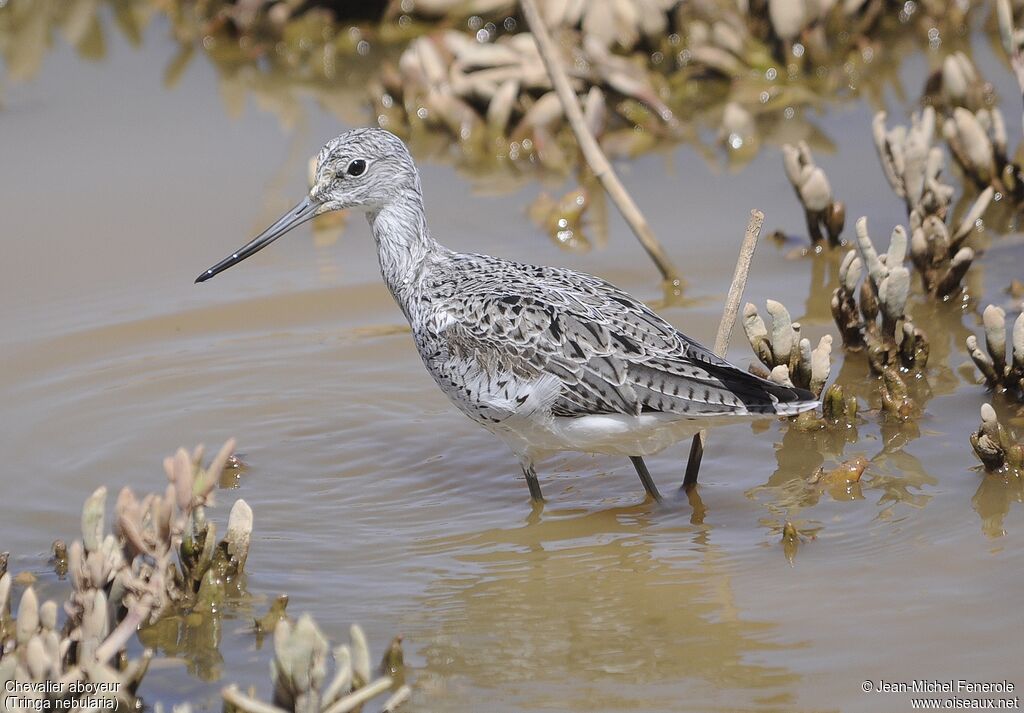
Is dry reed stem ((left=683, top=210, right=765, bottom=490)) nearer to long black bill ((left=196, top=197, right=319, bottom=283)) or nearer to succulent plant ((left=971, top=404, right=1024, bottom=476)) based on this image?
succulent plant ((left=971, top=404, right=1024, bottom=476))

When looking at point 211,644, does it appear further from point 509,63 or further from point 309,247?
point 509,63

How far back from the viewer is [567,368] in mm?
5133

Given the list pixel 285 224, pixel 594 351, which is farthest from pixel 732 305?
pixel 285 224

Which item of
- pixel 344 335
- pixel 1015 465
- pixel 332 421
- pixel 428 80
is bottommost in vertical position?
pixel 1015 465

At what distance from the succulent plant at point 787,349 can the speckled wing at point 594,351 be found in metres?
0.62

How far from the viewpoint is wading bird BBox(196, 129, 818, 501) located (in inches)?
196

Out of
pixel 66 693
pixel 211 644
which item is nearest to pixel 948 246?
pixel 211 644

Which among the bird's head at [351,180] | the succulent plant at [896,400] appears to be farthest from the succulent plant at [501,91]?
the succulent plant at [896,400]

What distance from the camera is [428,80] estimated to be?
875 cm

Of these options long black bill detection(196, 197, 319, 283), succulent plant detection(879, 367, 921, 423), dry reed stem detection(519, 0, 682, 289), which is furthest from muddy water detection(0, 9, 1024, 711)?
long black bill detection(196, 197, 319, 283)

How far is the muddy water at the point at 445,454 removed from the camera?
4344 mm

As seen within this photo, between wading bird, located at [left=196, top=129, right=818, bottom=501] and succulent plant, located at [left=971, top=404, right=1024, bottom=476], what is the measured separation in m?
0.75

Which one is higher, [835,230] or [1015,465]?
[835,230]

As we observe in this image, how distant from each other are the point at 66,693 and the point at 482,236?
448 cm
